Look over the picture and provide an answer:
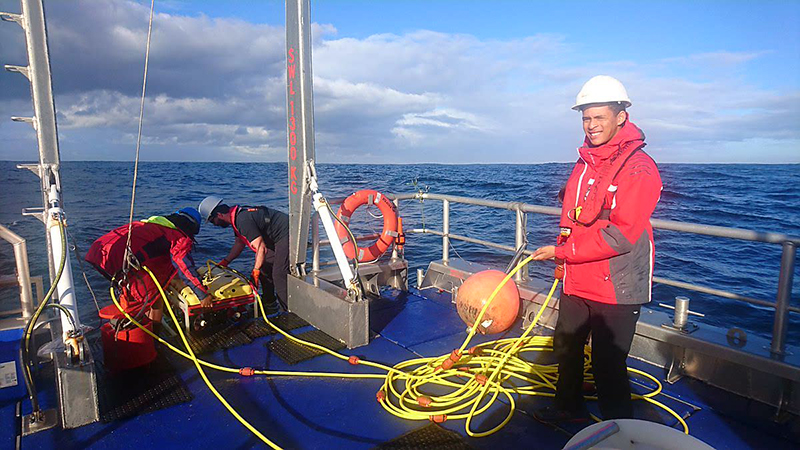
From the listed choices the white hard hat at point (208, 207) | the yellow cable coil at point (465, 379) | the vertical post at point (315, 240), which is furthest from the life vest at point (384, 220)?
the yellow cable coil at point (465, 379)

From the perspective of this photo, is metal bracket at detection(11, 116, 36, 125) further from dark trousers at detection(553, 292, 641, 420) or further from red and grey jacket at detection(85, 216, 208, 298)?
dark trousers at detection(553, 292, 641, 420)

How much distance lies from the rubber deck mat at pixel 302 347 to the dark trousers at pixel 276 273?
1.07 metres

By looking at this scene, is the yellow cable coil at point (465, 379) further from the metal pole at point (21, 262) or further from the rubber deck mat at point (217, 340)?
the metal pole at point (21, 262)

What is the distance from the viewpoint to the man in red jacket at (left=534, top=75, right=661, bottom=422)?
94.3 inches

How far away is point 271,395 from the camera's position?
3312mm

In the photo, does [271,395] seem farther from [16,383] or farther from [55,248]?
[16,383]

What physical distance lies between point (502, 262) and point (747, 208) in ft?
46.2

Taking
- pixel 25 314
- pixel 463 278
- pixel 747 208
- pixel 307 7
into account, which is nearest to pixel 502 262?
pixel 463 278

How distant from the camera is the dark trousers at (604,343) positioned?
2590 mm

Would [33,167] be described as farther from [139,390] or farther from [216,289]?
[216,289]

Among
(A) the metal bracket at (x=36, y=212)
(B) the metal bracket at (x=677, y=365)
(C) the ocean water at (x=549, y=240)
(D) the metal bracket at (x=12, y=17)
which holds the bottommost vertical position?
(C) the ocean water at (x=549, y=240)

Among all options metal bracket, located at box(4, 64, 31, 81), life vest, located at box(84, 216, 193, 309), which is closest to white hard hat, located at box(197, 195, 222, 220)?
life vest, located at box(84, 216, 193, 309)

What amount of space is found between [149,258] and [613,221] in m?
3.69

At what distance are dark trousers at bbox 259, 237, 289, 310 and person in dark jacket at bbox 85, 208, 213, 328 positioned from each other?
2.83 ft
